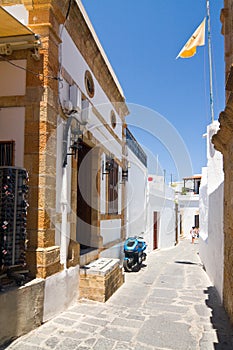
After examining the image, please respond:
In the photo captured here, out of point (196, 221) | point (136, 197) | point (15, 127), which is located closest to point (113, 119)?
point (15, 127)

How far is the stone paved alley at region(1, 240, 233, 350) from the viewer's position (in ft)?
13.4

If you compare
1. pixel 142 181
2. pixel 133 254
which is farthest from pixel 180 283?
pixel 142 181

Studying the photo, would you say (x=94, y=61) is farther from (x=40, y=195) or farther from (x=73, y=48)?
(x=40, y=195)

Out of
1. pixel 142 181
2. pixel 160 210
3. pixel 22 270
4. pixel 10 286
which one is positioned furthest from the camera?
pixel 160 210

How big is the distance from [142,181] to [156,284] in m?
9.27

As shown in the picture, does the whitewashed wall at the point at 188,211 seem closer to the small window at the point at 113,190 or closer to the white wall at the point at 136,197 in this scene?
the white wall at the point at 136,197

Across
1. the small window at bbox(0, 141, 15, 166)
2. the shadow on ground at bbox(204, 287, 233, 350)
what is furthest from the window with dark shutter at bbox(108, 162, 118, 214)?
the small window at bbox(0, 141, 15, 166)

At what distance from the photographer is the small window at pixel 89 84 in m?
6.98

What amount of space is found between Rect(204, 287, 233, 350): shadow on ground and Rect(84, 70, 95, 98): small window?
5.38m

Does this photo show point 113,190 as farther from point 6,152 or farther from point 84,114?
point 6,152

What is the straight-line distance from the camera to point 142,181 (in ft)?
56.3

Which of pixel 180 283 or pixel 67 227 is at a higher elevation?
pixel 67 227

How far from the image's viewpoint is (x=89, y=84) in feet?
23.9

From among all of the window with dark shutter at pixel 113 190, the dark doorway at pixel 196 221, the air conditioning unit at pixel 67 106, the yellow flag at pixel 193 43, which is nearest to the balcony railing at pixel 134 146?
the window with dark shutter at pixel 113 190
